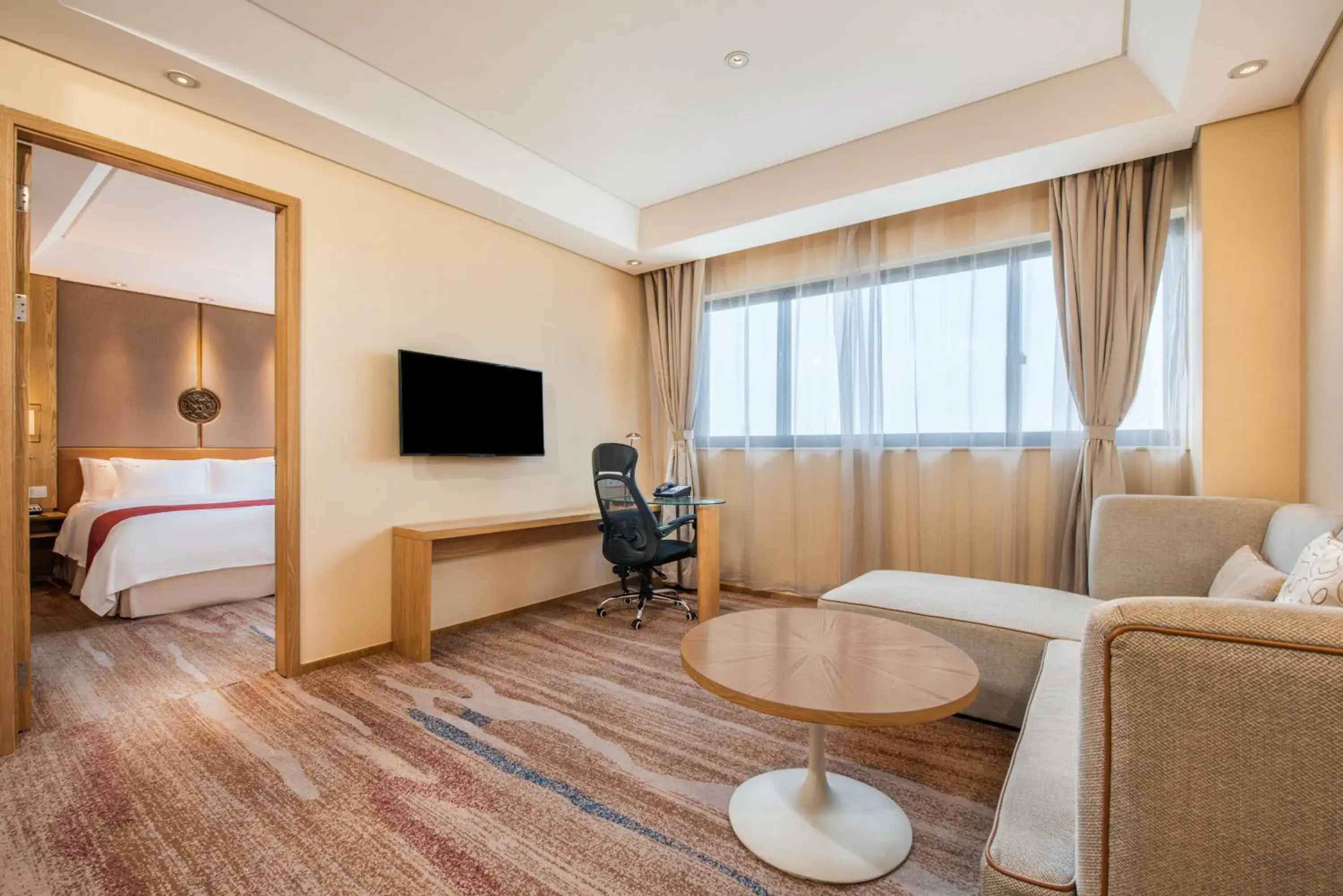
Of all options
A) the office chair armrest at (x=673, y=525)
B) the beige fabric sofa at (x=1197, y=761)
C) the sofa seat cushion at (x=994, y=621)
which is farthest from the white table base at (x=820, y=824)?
the office chair armrest at (x=673, y=525)

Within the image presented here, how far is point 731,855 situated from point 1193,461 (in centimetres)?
291

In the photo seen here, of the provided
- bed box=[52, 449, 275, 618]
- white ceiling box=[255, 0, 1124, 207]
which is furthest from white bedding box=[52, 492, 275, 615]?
white ceiling box=[255, 0, 1124, 207]

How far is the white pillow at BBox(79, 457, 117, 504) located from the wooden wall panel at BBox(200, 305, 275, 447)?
33.0 inches

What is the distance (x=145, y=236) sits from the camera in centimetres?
462

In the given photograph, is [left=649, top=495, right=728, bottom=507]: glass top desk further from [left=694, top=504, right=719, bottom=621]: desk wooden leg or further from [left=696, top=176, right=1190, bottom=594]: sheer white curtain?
[left=696, top=176, right=1190, bottom=594]: sheer white curtain

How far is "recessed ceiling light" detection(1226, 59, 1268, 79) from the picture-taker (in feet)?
7.07

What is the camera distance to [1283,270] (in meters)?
2.45

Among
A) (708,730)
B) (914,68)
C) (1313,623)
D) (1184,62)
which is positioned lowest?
(708,730)

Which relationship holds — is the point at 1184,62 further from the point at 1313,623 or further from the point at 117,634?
the point at 117,634

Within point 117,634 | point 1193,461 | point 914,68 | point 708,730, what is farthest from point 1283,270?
point 117,634

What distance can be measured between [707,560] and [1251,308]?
3.01m

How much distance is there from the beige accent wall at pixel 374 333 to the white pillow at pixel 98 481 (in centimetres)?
365

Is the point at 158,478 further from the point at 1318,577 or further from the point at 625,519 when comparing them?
the point at 1318,577

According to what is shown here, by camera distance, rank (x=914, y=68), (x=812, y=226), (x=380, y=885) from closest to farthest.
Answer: (x=380, y=885) → (x=914, y=68) → (x=812, y=226)
